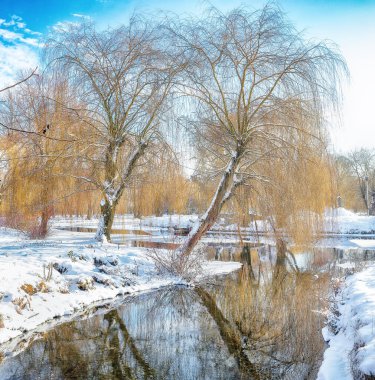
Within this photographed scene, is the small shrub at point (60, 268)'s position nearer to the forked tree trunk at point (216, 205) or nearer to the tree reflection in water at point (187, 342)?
the tree reflection in water at point (187, 342)

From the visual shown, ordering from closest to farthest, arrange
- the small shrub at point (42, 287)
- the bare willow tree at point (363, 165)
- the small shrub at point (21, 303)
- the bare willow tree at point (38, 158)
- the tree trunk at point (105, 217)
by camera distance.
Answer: the small shrub at point (21, 303) → the small shrub at point (42, 287) → the bare willow tree at point (38, 158) → the tree trunk at point (105, 217) → the bare willow tree at point (363, 165)

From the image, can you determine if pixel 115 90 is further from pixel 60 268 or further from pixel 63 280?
pixel 63 280

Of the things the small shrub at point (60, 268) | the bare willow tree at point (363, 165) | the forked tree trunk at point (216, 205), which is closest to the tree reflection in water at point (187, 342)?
the small shrub at point (60, 268)

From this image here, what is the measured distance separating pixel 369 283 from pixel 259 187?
4.52 m

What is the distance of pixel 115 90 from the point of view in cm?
1252

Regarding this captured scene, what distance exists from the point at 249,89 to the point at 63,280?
6881mm

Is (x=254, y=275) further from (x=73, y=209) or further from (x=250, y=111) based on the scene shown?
(x=73, y=209)

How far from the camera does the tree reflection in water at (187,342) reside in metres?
5.00

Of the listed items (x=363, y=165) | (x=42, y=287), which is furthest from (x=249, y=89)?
(x=363, y=165)

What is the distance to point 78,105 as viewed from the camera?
12523mm

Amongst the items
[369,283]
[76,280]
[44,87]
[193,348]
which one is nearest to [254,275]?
[369,283]

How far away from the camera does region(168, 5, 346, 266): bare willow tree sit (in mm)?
9750

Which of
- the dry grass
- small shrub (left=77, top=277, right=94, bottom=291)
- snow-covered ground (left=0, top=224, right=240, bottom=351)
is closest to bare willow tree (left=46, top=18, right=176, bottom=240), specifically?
snow-covered ground (left=0, top=224, right=240, bottom=351)

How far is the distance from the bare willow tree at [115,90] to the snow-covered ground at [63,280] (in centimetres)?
273
